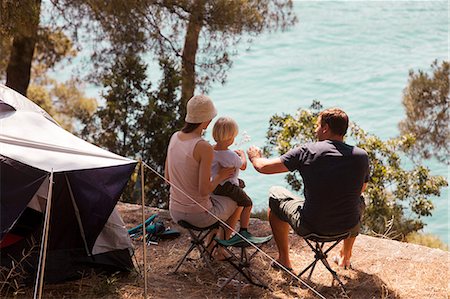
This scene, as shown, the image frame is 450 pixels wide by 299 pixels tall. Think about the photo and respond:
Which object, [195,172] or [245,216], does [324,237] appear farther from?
[195,172]

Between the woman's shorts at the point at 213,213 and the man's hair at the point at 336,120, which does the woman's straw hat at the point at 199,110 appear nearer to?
the woman's shorts at the point at 213,213

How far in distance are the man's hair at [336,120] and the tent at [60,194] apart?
41.6 inches

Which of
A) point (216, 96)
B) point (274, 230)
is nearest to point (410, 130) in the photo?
point (274, 230)

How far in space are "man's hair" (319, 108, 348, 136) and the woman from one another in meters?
0.62

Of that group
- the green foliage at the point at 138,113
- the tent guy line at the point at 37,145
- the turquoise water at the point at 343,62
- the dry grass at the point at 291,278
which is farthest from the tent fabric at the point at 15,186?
the turquoise water at the point at 343,62

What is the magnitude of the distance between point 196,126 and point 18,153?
97 cm

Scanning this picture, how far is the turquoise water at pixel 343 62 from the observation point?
19.2m

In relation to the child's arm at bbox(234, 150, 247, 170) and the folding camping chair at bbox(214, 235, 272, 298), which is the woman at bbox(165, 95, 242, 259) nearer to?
the child's arm at bbox(234, 150, 247, 170)

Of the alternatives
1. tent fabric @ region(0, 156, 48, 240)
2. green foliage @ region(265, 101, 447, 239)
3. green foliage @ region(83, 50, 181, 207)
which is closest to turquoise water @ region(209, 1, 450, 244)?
green foliage @ region(265, 101, 447, 239)

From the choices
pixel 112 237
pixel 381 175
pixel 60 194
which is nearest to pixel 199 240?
pixel 112 237

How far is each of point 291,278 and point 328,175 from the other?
0.78 m

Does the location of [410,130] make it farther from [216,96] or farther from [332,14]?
[332,14]

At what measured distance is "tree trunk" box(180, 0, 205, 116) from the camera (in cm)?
723

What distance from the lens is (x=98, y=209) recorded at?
4012 mm
